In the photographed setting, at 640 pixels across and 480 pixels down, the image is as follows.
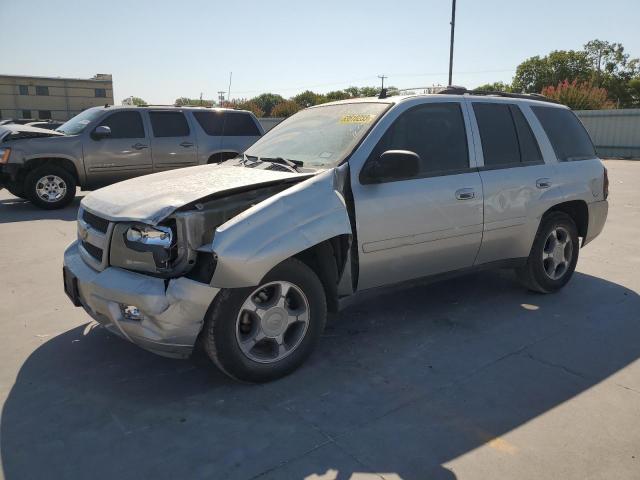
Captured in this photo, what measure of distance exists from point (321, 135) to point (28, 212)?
7531 millimetres

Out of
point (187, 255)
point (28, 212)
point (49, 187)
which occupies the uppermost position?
point (187, 255)

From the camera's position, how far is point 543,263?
4977 millimetres

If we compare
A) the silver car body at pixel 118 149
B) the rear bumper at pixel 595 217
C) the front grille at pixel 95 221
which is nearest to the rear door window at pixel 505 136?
the rear bumper at pixel 595 217

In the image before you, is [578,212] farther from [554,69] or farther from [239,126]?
[554,69]

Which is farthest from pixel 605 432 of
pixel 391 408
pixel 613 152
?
pixel 613 152

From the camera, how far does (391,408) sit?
121 inches

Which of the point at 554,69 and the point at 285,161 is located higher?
the point at 554,69

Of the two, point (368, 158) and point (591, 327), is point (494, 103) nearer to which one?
point (368, 158)

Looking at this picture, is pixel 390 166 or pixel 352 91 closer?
pixel 390 166

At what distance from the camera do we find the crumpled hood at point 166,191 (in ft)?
10.2

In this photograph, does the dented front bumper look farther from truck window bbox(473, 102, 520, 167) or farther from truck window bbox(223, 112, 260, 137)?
truck window bbox(223, 112, 260, 137)

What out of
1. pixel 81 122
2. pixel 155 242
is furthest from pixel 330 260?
pixel 81 122

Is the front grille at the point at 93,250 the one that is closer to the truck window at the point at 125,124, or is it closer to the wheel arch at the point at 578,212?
the wheel arch at the point at 578,212

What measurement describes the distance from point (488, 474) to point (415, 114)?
2.61m
